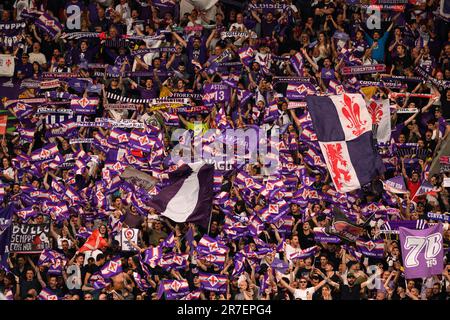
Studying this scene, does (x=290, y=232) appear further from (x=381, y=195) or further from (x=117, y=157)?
(x=117, y=157)

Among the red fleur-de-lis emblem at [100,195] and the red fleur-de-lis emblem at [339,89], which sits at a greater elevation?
the red fleur-de-lis emblem at [339,89]

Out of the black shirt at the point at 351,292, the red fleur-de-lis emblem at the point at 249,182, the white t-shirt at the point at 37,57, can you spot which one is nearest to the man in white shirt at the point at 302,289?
the black shirt at the point at 351,292

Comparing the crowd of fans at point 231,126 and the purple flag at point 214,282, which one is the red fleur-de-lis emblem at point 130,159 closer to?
the crowd of fans at point 231,126

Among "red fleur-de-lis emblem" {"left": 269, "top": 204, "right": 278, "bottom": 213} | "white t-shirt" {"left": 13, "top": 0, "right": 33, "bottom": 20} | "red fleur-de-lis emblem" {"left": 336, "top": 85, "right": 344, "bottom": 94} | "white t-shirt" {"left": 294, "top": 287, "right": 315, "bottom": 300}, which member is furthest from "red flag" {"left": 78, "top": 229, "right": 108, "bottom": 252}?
"white t-shirt" {"left": 13, "top": 0, "right": 33, "bottom": 20}

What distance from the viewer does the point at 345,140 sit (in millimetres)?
20938

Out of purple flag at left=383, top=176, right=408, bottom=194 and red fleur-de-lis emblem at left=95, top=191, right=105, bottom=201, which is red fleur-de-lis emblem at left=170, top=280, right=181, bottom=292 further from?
purple flag at left=383, top=176, right=408, bottom=194

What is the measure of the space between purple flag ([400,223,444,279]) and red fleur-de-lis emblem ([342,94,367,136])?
191cm

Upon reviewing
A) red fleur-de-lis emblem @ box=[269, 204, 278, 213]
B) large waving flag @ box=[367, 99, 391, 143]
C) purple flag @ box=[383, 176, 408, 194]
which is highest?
large waving flag @ box=[367, 99, 391, 143]

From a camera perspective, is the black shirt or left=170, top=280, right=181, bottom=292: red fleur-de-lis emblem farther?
left=170, top=280, right=181, bottom=292: red fleur-de-lis emblem

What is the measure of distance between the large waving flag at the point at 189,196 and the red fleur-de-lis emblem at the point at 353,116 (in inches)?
94.7

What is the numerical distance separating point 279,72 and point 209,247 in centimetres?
370

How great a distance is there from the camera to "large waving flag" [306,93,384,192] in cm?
2069

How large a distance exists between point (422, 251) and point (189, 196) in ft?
13.0

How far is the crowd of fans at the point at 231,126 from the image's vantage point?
2020 centimetres
